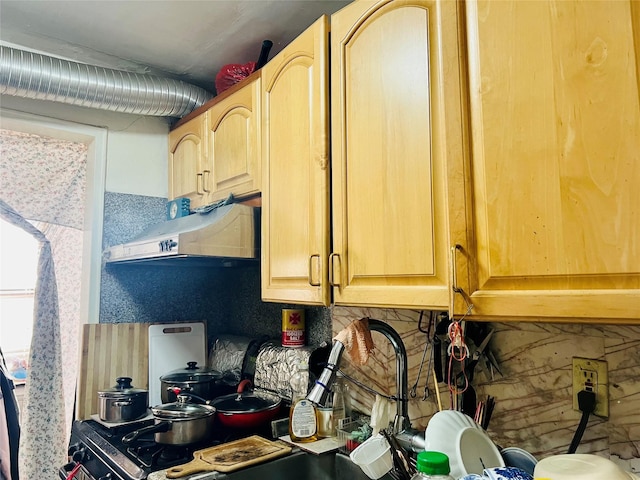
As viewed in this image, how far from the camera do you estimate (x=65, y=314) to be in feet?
7.42

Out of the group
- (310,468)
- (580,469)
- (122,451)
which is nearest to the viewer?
(580,469)

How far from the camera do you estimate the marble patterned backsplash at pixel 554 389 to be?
37.4 inches

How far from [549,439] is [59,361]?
216 cm

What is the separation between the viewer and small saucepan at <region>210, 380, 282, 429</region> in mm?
1511

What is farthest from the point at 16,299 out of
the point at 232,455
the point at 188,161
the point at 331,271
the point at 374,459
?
the point at 374,459

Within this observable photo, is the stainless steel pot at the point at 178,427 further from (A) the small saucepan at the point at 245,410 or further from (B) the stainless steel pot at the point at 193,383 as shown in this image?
(B) the stainless steel pot at the point at 193,383

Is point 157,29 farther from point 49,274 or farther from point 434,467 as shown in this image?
point 434,467

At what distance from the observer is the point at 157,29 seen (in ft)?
5.83

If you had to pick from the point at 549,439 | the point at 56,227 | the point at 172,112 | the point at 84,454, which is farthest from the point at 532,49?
the point at 56,227

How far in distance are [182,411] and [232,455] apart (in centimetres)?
27

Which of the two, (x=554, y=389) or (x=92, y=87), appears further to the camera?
(x=92, y=87)

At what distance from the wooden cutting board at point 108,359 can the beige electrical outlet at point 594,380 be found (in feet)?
5.69

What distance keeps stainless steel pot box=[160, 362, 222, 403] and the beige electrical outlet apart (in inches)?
51.5

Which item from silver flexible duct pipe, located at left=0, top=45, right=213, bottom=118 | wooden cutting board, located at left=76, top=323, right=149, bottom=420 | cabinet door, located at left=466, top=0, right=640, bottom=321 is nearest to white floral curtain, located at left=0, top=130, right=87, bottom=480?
wooden cutting board, located at left=76, top=323, right=149, bottom=420
